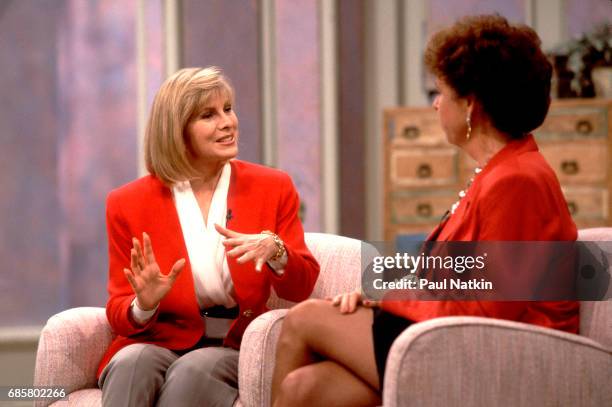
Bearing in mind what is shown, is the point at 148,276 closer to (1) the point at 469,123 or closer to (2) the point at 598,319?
(1) the point at 469,123

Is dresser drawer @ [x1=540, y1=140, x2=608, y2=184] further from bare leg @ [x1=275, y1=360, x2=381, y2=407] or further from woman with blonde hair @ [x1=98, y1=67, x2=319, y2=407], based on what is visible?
bare leg @ [x1=275, y1=360, x2=381, y2=407]

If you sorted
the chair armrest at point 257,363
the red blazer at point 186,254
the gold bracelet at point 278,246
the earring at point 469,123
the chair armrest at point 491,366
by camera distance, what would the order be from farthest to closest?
1. the red blazer at point 186,254
2. the gold bracelet at point 278,246
3. the chair armrest at point 257,363
4. the earring at point 469,123
5. the chair armrest at point 491,366

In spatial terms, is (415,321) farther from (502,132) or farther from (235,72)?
(235,72)

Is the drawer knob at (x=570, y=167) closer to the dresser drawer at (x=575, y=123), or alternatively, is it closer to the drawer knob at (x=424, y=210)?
the dresser drawer at (x=575, y=123)

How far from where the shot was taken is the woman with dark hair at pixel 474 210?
201cm

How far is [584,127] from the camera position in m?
4.65

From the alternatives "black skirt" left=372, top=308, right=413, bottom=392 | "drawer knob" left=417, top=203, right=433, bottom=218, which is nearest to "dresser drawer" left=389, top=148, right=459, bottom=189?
"drawer knob" left=417, top=203, right=433, bottom=218

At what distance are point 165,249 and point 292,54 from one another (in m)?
2.79

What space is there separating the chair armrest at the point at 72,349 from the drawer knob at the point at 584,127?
112 inches

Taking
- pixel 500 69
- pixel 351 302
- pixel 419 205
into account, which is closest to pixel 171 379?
pixel 351 302

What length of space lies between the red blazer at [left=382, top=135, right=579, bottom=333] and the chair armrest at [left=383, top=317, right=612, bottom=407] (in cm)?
7

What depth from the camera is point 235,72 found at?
5.19 metres

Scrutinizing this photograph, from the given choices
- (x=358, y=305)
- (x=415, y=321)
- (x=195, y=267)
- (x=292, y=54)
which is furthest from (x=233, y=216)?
(x=292, y=54)

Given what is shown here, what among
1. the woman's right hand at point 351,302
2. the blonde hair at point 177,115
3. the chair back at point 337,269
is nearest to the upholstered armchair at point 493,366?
the woman's right hand at point 351,302
